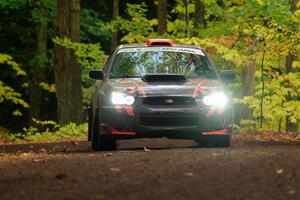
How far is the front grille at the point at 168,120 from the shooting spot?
12.0 m

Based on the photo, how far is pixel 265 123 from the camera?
1194 inches

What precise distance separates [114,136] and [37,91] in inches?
849

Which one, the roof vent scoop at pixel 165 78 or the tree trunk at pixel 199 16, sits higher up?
the tree trunk at pixel 199 16

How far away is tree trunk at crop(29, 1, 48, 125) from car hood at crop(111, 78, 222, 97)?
18.7 meters

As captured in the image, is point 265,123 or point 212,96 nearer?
point 212,96

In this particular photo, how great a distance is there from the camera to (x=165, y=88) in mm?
12008

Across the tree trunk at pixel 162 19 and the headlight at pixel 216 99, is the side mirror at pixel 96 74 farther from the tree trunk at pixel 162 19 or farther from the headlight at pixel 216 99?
the tree trunk at pixel 162 19

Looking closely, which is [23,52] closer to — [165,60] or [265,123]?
[265,123]

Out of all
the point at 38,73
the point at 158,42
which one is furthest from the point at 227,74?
the point at 38,73

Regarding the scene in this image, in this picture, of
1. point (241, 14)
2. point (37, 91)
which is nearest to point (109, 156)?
point (241, 14)

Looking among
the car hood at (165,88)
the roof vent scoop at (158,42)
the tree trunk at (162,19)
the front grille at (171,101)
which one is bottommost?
the front grille at (171,101)

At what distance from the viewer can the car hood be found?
469 inches

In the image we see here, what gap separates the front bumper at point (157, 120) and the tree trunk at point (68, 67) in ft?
31.7

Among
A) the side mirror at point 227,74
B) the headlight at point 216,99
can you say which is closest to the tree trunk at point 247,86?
the side mirror at point 227,74
